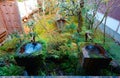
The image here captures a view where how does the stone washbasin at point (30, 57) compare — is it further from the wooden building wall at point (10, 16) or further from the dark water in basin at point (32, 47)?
the wooden building wall at point (10, 16)

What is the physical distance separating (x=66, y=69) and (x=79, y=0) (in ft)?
11.8

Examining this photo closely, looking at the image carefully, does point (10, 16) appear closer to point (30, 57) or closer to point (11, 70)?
point (11, 70)

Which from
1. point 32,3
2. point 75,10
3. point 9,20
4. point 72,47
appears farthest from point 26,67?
point 32,3

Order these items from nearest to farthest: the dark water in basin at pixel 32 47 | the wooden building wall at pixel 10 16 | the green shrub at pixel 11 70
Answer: the green shrub at pixel 11 70
the dark water in basin at pixel 32 47
the wooden building wall at pixel 10 16

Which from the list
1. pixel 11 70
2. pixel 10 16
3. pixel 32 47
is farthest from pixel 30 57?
pixel 10 16

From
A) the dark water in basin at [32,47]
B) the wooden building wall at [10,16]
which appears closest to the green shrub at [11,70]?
the dark water in basin at [32,47]

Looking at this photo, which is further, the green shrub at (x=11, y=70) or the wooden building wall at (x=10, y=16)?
the wooden building wall at (x=10, y=16)

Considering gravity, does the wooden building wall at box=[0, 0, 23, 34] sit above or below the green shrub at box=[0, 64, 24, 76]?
above

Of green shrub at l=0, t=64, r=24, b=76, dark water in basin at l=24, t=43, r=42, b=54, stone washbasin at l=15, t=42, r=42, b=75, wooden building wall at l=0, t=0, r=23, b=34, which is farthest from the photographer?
wooden building wall at l=0, t=0, r=23, b=34

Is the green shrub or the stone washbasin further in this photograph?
the green shrub

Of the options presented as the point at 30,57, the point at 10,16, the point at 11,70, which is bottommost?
the point at 11,70

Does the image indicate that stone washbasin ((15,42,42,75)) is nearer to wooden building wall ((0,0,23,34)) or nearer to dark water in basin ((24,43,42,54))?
dark water in basin ((24,43,42,54))

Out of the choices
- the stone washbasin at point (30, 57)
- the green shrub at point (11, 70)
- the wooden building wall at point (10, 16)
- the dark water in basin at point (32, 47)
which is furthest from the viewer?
the wooden building wall at point (10, 16)

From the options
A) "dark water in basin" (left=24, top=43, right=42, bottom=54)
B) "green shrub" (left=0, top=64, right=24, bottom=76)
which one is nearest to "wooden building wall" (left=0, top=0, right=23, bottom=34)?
"dark water in basin" (left=24, top=43, right=42, bottom=54)
